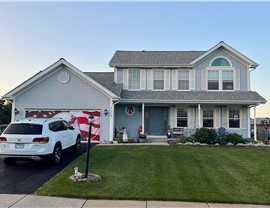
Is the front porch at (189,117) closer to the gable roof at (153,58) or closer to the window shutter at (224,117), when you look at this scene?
the window shutter at (224,117)

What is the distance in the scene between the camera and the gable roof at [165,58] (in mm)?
19656

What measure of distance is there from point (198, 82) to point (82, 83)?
29.1 ft

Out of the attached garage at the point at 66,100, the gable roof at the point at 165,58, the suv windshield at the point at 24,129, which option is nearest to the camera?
Result: the suv windshield at the point at 24,129

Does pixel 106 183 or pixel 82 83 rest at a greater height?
pixel 82 83

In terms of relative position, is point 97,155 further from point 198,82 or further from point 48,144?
point 198,82

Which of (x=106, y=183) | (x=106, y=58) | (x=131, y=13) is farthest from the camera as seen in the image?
(x=106, y=58)

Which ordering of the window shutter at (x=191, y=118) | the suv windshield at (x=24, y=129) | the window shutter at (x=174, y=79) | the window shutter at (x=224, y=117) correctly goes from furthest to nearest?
the window shutter at (x=174, y=79) < the window shutter at (x=191, y=118) < the window shutter at (x=224, y=117) < the suv windshield at (x=24, y=129)

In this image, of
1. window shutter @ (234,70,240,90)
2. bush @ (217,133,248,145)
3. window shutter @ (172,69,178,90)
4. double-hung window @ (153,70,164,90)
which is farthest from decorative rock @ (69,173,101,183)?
window shutter @ (234,70,240,90)

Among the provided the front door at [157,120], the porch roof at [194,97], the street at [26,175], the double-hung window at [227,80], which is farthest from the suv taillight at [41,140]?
the double-hung window at [227,80]

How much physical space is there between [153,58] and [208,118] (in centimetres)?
654

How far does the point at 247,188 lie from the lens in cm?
702

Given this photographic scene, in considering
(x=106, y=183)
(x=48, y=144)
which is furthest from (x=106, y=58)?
(x=106, y=183)

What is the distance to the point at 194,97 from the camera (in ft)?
62.4

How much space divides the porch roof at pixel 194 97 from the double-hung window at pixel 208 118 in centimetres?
142
